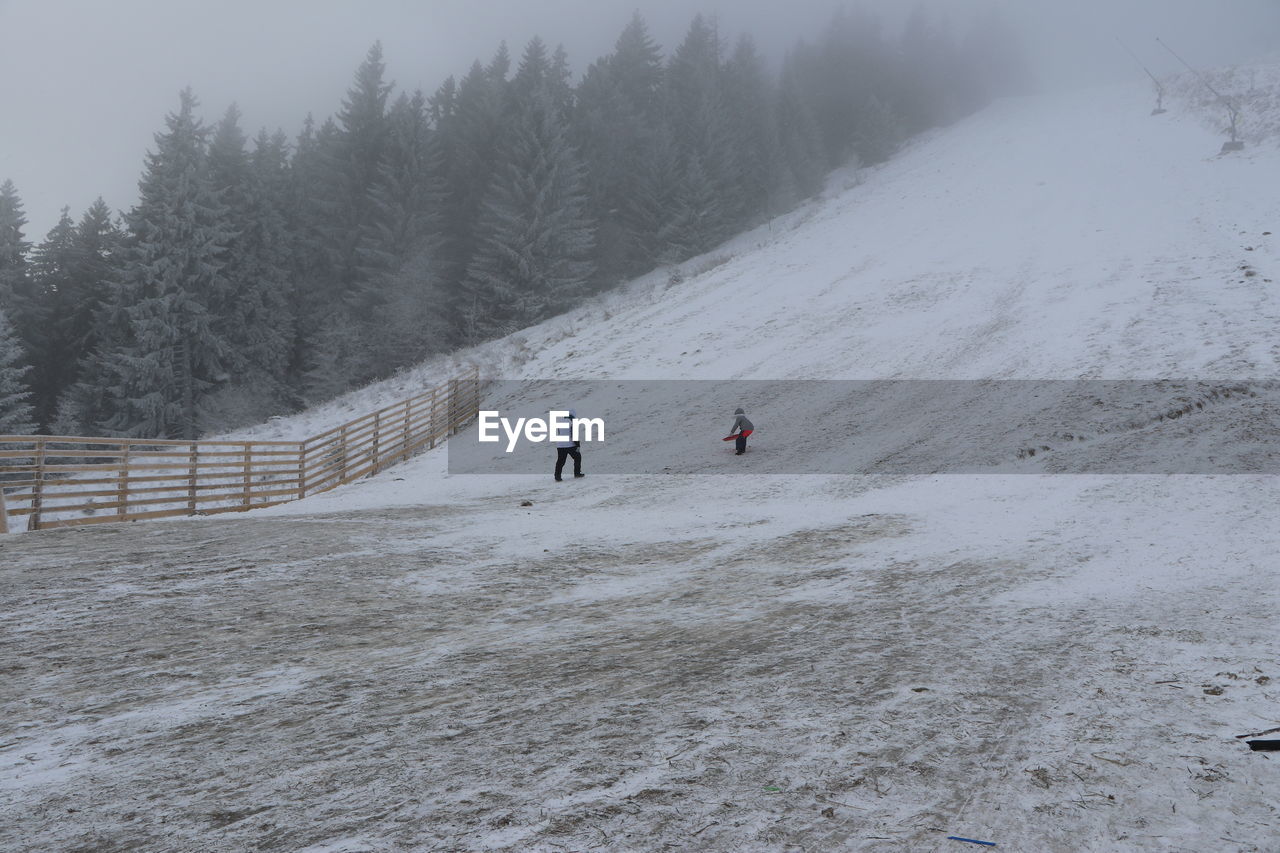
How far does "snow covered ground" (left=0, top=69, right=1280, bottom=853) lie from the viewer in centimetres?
267

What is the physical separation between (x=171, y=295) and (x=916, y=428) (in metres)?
37.1

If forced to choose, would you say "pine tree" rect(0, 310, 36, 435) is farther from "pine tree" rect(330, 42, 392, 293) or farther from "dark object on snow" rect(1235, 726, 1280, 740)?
"dark object on snow" rect(1235, 726, 1280, 740)

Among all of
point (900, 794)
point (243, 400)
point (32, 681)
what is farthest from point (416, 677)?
point (243, 400)

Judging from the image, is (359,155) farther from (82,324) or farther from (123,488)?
(123,488)

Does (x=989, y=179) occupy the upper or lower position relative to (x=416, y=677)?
upper

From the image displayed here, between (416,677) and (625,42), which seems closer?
(416,677)

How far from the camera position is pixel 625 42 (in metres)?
58.2

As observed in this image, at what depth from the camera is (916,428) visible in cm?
1459

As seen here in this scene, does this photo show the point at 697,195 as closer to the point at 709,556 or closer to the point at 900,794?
the point at 709,556

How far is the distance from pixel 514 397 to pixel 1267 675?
70.9 ft

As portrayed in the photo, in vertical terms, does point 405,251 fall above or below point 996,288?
above

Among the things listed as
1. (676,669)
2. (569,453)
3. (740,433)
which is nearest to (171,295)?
(569,453)

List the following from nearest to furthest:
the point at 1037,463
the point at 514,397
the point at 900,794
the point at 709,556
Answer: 1. the point at 900,794
2. the point at 709,556
3. the point at 1037,463
4. the point at 514,397

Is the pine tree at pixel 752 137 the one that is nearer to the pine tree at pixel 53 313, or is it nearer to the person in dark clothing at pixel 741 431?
the person in dark clothing at pixel 741 431
